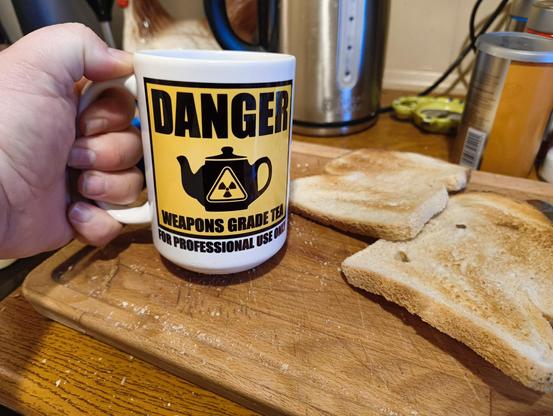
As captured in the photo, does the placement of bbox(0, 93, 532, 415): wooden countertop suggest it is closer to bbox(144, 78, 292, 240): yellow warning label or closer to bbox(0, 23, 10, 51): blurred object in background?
bbox(144, 78, 292, 240): yellow warning label

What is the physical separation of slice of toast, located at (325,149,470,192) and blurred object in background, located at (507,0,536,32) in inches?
21.9

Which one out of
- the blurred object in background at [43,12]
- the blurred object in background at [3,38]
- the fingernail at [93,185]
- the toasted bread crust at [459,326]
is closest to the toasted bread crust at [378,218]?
the toasted bread crust at [459,326]

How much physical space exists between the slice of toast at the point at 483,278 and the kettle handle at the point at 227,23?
0.65m

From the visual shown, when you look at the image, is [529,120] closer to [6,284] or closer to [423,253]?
[423,253]

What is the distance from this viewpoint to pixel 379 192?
0.78 metres

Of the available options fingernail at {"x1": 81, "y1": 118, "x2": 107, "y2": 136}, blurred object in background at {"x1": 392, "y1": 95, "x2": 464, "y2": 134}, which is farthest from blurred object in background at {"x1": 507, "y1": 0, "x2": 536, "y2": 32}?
fingernail at {"x1": 81, "y1": 118, "x2": 107, "y2": 136}

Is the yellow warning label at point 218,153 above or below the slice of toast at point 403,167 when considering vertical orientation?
above

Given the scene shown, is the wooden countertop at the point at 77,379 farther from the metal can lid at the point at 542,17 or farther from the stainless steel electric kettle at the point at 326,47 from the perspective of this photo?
the metal can lid at the point at 542,17

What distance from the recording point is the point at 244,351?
18.9 inches

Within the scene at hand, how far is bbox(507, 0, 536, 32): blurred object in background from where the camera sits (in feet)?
3.55

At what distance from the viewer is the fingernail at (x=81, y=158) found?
0.56 metres

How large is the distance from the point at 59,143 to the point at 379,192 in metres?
0.56

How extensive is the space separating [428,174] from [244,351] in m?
0.55

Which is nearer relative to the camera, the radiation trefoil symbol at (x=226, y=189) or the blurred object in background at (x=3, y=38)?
the radiation trefoil symbol at (x=226, y=189)
